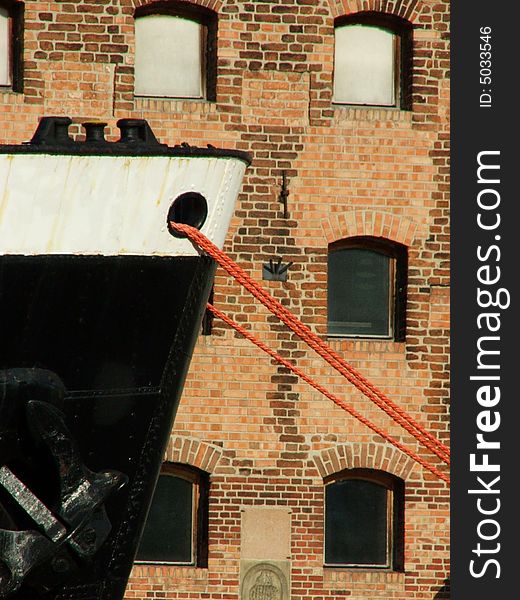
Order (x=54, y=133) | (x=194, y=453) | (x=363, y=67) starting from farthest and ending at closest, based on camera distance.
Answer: (x=363, y=67)
(x=194, y=453)
(x=54, y=133)

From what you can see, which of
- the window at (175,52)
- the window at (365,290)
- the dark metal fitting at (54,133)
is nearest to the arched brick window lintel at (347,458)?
the window at (365,290)

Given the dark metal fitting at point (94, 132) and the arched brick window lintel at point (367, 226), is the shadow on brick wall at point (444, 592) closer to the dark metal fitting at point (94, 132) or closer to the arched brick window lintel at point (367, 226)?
the arched brick window lintel at point (367, 226)

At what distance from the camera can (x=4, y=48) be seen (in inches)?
580

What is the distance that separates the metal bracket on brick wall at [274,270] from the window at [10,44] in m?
2.79

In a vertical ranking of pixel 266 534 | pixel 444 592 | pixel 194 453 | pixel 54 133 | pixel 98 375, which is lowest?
pixel 444 592

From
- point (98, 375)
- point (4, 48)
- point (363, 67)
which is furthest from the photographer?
point (363, 67)

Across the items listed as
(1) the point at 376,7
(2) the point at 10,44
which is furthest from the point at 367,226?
(2) the point at 10,44

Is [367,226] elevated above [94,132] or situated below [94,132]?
above

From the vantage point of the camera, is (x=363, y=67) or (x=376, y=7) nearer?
(x=376, y=7)

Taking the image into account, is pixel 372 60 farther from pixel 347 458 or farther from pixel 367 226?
pixel 347 458

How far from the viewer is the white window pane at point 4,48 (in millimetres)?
14734

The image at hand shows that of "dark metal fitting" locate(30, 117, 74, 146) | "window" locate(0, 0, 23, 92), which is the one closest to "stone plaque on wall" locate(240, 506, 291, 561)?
"window" locate(0, 0, 23, 92)

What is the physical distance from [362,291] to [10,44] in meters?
3.97

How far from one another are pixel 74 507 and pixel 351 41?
8.00 metres
